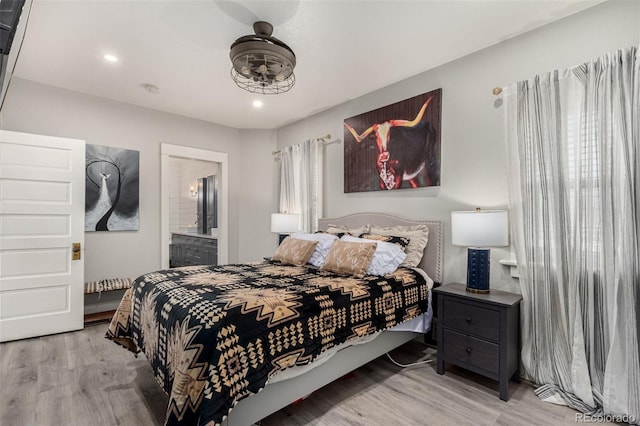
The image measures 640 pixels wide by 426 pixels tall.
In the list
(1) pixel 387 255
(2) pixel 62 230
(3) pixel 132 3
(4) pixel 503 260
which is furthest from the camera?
(2) pixel 62 230

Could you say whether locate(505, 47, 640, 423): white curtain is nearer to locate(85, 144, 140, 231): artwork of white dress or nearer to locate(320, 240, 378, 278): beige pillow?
locate(320, 240, 378, 278): beige pillow

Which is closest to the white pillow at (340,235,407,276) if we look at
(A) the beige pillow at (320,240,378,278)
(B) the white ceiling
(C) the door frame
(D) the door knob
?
(A) the beige pillow at (320,240,378,278)

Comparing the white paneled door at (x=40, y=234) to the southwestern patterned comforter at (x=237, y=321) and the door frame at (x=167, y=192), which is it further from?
the southwestern patterned comforter at (x=237, y=321)

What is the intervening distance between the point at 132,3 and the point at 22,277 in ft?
9.40

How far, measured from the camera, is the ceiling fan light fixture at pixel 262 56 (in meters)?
2.15

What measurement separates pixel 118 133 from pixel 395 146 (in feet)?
11.3

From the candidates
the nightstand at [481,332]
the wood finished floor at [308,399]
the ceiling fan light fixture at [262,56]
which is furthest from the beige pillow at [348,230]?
the ceiling fan light fixture at [262,56]

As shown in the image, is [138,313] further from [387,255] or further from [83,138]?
[83,138]

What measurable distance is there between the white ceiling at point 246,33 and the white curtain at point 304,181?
2.85ft

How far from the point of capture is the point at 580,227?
206cm

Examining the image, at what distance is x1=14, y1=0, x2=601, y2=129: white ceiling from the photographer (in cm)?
213

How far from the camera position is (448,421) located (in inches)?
72.8

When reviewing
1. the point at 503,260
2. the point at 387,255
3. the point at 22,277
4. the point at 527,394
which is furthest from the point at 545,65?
the point at 22,277

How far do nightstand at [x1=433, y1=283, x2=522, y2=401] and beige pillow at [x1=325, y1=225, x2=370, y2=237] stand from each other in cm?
112
